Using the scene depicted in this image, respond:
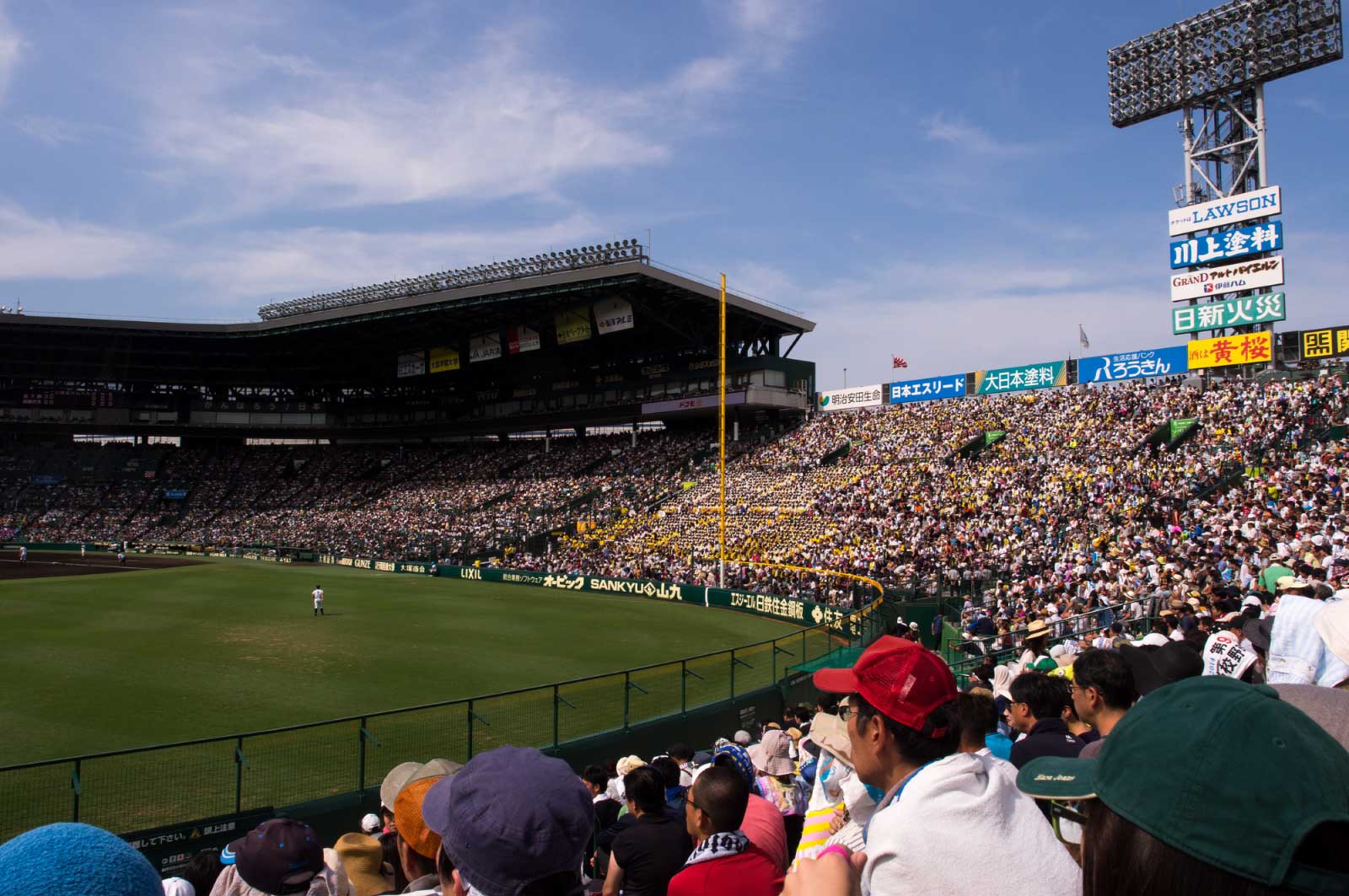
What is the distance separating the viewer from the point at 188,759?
1147 cm

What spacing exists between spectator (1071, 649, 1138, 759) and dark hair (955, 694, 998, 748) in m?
0.49

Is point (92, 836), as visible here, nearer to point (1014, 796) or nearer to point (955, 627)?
point (1014, 796)

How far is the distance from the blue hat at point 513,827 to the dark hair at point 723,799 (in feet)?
4.90

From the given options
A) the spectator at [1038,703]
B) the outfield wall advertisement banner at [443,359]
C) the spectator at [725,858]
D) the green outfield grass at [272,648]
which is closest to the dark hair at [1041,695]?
the spectator at [1038,703]

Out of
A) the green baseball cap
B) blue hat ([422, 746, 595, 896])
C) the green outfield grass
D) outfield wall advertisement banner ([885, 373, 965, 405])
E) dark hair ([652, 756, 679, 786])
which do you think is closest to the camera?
the green baseball cap

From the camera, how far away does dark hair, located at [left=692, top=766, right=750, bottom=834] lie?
400cm

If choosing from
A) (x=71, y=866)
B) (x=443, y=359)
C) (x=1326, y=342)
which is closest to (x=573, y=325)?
(x=443, y=359)

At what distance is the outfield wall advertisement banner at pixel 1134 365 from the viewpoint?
38844mm

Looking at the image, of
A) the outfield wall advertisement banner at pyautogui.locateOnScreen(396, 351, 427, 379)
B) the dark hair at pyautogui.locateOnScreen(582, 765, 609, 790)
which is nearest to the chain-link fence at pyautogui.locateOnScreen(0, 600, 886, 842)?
the dark hair at pyautogui.locateOnScreen(582, 765, 609, 790)

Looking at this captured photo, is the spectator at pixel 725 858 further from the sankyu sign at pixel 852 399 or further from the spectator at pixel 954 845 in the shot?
the sankyu sign at pixel 852 399

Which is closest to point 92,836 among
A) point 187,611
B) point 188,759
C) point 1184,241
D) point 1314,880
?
point 1314,880

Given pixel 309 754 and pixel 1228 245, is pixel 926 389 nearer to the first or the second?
pixel 1228 245

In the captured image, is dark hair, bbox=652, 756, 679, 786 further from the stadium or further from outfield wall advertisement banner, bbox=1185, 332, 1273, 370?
outfield wall advertisement banner, bbox=1185, 332, 1273, 370

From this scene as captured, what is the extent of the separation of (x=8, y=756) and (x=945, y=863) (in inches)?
655
